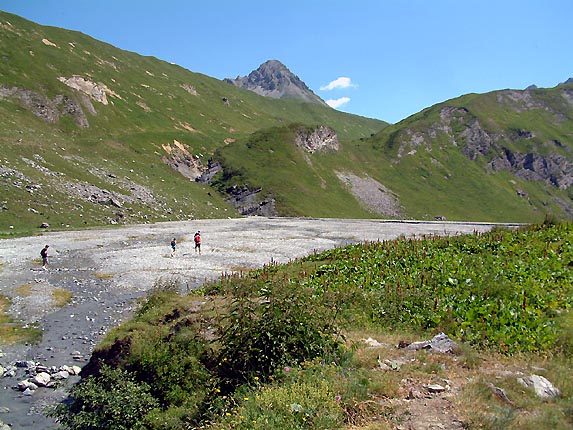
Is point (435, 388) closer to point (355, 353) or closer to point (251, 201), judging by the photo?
point (355, 353)

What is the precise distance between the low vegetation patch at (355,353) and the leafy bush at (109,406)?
6cm

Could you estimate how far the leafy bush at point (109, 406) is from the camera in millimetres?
14523

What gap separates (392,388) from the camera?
10125mm

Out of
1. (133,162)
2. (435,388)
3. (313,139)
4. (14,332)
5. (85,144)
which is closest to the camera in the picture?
(435,388)

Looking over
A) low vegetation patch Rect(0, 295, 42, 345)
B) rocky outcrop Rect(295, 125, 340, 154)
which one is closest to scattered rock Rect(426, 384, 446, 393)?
low vegetation patch Rect(0, 295, 42, 345)

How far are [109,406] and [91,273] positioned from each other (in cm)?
2859

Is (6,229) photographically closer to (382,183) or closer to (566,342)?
(566,342)

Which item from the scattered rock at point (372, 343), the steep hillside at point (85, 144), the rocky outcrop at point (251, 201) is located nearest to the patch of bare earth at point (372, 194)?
the rocky outcrop at point (251, 201)

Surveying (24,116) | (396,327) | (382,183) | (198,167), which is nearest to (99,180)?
(24,116)

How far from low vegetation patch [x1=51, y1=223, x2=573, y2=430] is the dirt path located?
11.1 ft

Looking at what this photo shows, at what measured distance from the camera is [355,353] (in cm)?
1277

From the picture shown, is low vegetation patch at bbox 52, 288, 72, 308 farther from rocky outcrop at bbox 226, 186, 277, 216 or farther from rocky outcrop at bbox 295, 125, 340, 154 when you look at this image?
rocky outcrop at bbox 295, 125, 340, 154

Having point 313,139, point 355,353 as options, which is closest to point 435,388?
point 355,353

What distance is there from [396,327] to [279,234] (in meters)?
63.6
